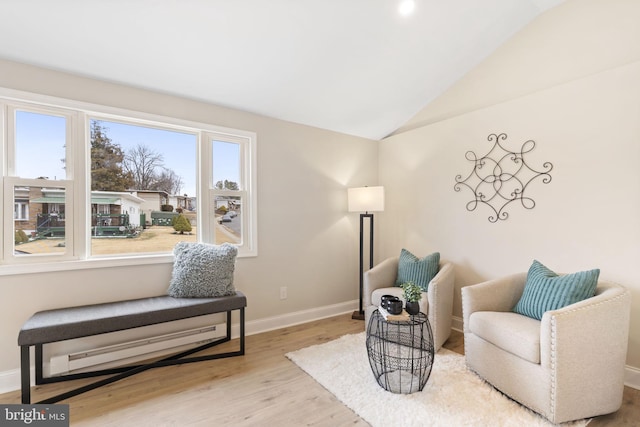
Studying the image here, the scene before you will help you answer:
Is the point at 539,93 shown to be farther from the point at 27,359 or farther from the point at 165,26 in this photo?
the point at 27,359

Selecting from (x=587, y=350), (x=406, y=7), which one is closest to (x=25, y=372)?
(x=587, y=350)

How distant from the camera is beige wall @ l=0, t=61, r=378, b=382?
2.13m

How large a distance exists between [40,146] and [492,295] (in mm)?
3563

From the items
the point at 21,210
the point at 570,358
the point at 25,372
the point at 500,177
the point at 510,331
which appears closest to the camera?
Result: the point at 570,358

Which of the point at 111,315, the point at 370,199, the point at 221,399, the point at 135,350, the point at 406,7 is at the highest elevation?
the point at 406,7

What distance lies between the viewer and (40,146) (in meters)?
2.22

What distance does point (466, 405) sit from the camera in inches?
72.5

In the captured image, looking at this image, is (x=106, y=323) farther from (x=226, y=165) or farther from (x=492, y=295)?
(x=492, y=295)

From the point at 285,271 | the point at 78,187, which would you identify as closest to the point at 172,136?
the point at 78,187

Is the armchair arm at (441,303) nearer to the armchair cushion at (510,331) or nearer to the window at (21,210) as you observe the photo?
the armchair cushion at (510,331)

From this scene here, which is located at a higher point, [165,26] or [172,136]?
[165,26]

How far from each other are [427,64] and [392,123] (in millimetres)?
914

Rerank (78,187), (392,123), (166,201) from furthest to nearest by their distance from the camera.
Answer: (392,123)
(166,201)
(78,187)
